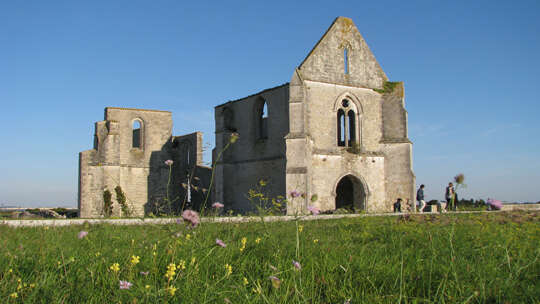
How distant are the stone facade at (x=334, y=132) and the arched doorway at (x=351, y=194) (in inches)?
2.5

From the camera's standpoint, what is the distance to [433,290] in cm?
370

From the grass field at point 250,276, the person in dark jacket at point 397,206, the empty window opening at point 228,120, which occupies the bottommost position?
the person in dark jacket at point 397,206

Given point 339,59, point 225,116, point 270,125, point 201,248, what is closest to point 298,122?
Result: point 270,125

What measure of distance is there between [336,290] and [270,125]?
19410mm

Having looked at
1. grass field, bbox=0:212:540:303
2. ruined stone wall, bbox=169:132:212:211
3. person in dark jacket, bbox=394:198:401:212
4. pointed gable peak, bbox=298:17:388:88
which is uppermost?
pointed gable peak, bbox=298:17:388:88

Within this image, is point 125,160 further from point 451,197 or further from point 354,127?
point 451,197

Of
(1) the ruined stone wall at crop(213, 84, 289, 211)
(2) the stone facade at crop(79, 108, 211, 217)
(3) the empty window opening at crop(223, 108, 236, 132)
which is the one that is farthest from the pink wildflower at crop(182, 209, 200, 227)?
(2) the stone facade at crop(79, 108, 211, 217)

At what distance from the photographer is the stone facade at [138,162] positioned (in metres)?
28.5

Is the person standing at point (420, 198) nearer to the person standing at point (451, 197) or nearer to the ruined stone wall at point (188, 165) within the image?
the person standing at point (451, 197)

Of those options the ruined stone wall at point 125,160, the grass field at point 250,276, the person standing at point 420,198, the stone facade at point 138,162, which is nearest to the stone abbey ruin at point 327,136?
the person standing at point 420,198

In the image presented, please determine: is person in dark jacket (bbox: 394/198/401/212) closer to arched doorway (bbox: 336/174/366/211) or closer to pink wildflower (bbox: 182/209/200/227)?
arched doorway (bbox: 336/174/366/211)

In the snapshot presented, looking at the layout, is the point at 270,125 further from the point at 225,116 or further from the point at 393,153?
the point at 393,153

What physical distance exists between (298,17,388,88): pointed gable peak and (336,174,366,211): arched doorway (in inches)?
197

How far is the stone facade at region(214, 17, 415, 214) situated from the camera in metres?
20.8
